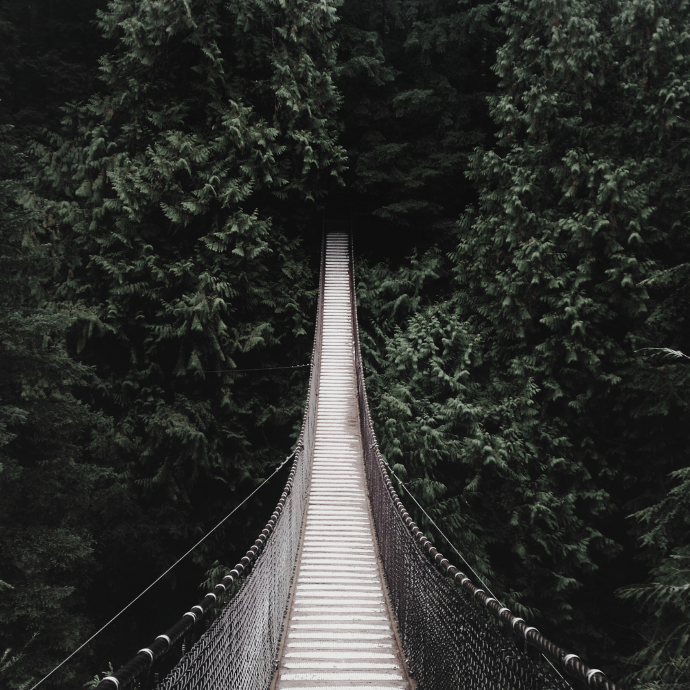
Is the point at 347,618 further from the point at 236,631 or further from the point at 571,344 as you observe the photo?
the point at 571,344

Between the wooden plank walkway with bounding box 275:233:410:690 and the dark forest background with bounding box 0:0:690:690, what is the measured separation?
159 cm

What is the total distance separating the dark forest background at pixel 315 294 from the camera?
9.39 meters

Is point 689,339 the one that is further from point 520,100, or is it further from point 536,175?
point 520,100

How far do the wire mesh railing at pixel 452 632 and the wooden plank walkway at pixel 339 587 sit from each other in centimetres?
21

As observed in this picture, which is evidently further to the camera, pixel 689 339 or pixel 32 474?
pixel 689 339

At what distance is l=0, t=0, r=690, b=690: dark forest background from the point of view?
939cm

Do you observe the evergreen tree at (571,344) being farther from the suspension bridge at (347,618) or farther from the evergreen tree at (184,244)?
the suspension bridge at (347,618)

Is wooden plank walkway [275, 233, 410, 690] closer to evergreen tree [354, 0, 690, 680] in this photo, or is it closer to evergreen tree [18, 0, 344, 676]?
evergreen tree [354, 0, 690, 680]

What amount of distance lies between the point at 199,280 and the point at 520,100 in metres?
7.85

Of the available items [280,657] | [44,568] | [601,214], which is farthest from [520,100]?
[44,568]

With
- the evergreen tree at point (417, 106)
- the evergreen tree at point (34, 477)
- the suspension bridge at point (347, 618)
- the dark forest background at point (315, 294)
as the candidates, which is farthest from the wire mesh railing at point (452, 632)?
the evergreen tree at point (417, 106)

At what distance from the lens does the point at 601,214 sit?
33.4ft

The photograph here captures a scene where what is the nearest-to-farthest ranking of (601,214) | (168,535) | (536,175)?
(601,214) < (536,175) < (168,535)

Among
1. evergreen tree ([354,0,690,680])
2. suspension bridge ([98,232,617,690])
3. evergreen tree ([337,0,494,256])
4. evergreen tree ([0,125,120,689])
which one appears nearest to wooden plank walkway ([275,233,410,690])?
suspension bridge ([98,232,617,690])
